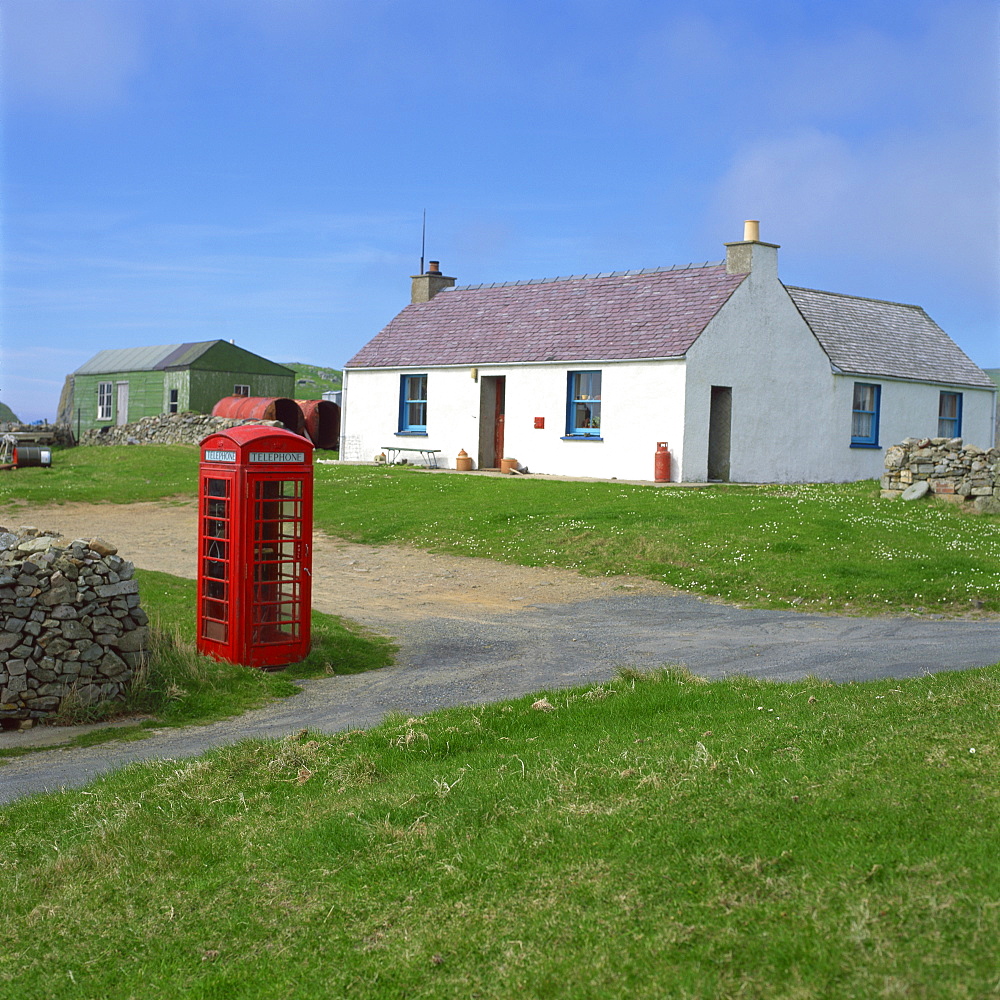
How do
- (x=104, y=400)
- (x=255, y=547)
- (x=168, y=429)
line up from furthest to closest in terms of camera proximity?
(x=104, y=400) < (x=168, y=429) < (x=255, y=547)

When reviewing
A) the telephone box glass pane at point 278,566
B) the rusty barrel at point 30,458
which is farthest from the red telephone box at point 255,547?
the rusty barrel at point 30,458

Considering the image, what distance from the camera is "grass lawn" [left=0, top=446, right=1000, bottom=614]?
1588 centimetres

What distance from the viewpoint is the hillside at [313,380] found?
84175 mm

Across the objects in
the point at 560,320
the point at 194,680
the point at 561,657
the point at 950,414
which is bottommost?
the point at 194,680

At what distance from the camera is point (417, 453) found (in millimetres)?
35219

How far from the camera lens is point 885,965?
12.4 feet

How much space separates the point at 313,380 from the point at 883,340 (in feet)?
228

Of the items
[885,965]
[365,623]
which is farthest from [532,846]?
[365,623]

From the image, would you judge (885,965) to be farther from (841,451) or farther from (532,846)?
(841,451)

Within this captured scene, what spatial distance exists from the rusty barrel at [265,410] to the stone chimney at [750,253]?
1736 cm

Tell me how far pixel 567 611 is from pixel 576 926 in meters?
10.3

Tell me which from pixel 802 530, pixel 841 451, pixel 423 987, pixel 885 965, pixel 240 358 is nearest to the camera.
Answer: pixel 885 965

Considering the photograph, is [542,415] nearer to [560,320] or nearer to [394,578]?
[560,320]

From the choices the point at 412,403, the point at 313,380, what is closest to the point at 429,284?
the point at 412,403
